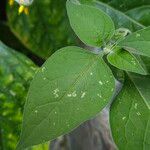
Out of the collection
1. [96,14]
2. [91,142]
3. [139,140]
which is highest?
[96,14]

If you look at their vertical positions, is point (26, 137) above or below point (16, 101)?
above

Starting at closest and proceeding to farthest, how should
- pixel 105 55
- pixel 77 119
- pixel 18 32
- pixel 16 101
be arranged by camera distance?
pixel 77 119, pixel 105 55, pixel 16 101, pixel 18 32

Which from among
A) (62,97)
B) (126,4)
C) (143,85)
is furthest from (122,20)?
(62,97)

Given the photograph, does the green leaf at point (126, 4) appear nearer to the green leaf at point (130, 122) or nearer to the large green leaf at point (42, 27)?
the large green leaf at point (42, 27)

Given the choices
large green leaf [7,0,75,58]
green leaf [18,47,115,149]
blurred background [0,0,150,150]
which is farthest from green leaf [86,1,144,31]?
green leaf [18,47,115,149]

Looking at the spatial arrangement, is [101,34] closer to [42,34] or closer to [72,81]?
[72,81]

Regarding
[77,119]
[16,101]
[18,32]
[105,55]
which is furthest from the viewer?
[18,32]

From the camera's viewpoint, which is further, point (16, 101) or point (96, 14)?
point (16, 101)

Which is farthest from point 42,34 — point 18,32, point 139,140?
point 139,140
